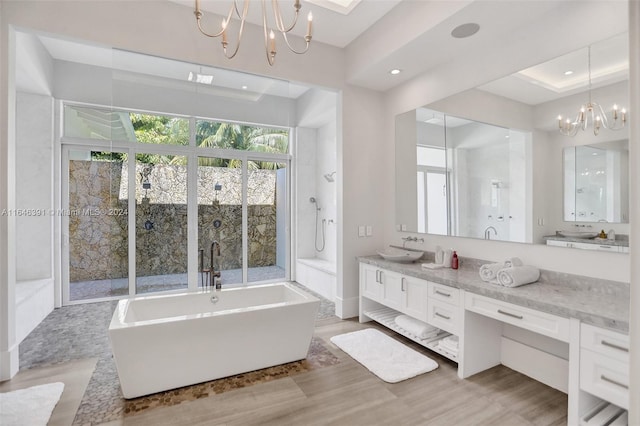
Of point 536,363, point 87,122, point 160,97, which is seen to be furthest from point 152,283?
point 536,363

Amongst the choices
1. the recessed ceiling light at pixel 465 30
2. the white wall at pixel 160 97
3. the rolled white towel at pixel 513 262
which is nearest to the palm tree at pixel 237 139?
the white wall at pixel 160 97

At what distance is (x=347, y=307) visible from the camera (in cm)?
401

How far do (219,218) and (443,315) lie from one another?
8.56ft

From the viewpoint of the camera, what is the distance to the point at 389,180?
4.12m

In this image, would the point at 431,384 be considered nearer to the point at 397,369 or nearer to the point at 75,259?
the point at 397,369

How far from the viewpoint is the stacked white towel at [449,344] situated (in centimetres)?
273

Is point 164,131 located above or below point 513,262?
above

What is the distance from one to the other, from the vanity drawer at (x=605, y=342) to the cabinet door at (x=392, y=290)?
1.55 m

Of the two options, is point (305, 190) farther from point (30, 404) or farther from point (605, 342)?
point (605, 342)

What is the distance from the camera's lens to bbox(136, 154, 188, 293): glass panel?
11.3ft

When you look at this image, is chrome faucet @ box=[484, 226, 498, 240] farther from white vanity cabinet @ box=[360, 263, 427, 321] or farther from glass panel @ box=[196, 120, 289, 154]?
glass panel @ box=[196, 120, 289, 154]

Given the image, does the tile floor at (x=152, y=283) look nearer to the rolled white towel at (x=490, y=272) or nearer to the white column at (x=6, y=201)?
the white column at (x=6, y=201)

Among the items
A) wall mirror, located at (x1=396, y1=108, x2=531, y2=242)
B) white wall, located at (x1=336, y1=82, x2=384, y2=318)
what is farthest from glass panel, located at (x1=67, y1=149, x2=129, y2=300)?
wall mirror, located at (x1=396, y1=108, x2=531, y2=242)

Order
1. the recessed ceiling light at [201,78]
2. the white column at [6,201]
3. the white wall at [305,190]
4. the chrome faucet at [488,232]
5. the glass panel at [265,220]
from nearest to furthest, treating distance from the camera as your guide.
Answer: the white column at [6,201] < the chrome faucet at [488,232] < the recessed ceiling light at [201,78] < the glass panel at [265,220] < the white wall at [305,190]
